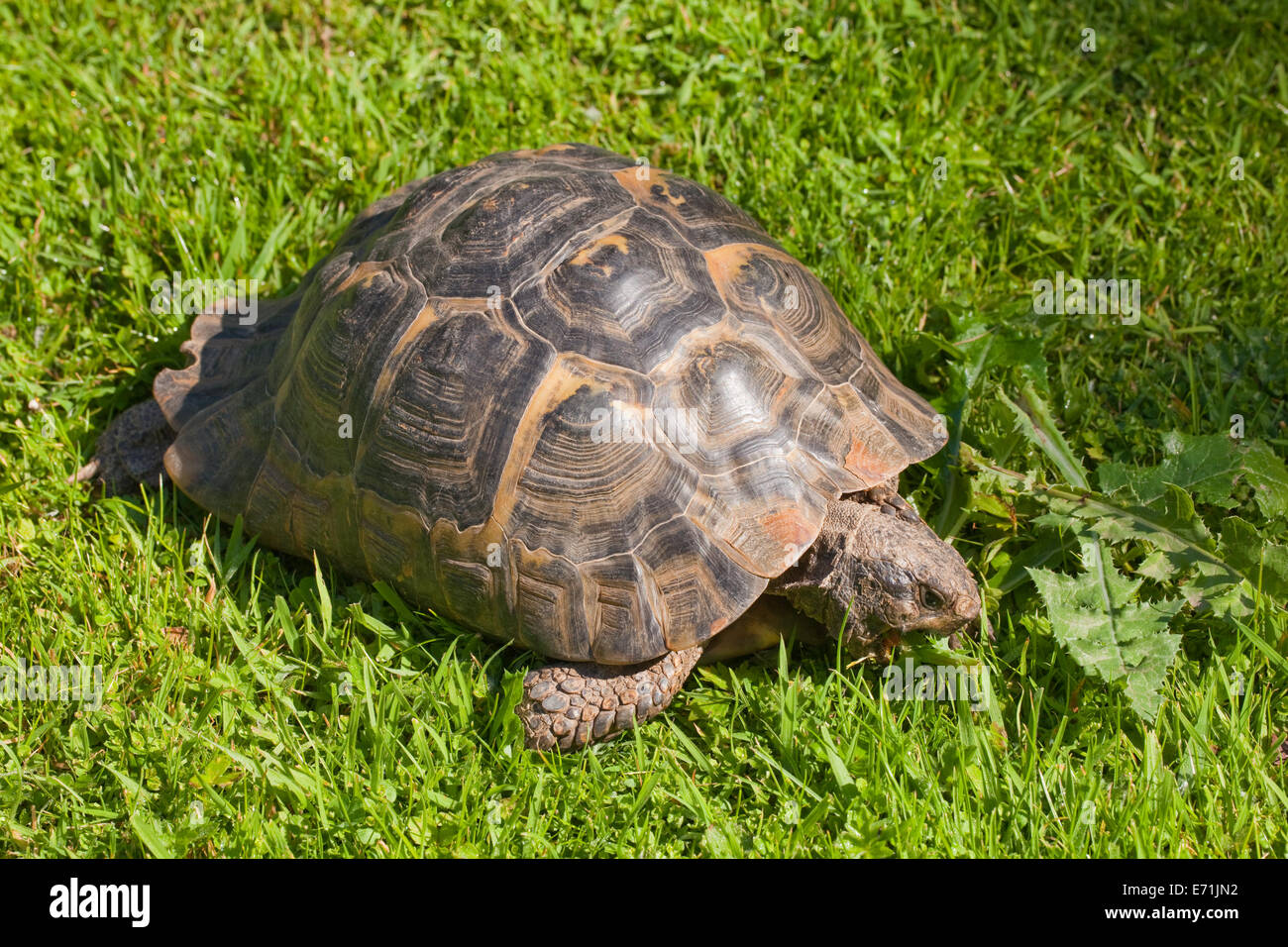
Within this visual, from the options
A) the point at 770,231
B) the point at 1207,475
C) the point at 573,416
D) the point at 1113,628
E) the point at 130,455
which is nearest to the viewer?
the point at 573,416

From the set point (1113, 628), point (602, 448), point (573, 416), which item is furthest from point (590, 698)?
point (1113, 628)

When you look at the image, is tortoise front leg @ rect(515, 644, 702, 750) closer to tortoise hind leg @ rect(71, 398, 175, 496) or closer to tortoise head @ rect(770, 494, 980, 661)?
tortoise head @ rect(770, 494, 980, 661)

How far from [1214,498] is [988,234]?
79.2 inches

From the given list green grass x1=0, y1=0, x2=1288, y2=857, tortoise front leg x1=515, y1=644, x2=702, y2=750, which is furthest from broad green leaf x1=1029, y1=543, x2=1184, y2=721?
tortoise front leg x1=515, y1=644, x2=702, y2=750

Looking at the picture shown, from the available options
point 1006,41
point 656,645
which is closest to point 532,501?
point 656,645

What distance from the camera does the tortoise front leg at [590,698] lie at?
370 cm

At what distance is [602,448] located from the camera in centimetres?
366

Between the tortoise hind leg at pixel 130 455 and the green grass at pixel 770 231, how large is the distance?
15 cm

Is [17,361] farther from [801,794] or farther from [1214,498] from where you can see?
[1214,498]

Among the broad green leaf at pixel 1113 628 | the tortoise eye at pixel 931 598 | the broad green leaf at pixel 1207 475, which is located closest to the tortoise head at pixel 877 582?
the tortoise eye at pixel 931 598

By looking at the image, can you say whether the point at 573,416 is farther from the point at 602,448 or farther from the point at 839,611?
the point at 839,611

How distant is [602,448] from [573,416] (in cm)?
15

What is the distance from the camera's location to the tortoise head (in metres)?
3.66

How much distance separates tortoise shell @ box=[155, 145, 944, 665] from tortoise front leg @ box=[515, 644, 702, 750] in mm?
110
